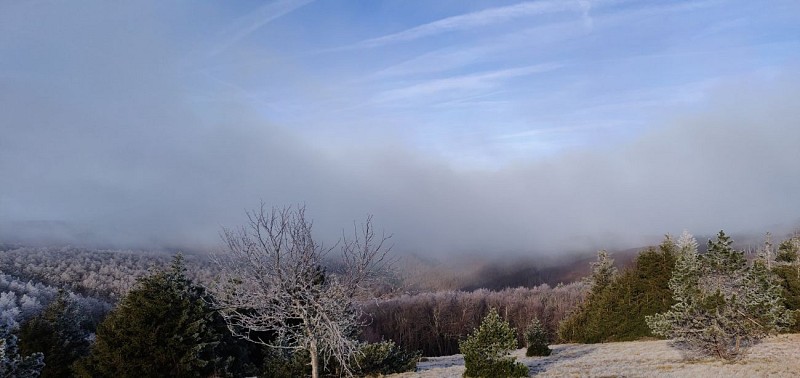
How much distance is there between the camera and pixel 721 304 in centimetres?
1727

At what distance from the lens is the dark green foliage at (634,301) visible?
1315 inches

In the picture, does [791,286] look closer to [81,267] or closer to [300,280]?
[300,280]

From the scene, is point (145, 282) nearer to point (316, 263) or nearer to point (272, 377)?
point (272, 377)

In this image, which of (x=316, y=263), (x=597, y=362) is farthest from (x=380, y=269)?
(x=597, y=362)

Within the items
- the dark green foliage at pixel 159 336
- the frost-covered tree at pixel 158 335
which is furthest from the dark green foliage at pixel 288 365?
the frost-covered tree at pixel 158 335

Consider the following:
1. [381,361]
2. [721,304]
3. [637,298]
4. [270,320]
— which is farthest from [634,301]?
[270,320]

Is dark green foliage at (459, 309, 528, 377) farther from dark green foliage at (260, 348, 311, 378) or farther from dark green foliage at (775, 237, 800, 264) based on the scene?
dark green foliage at (775, 237, 800, 264)

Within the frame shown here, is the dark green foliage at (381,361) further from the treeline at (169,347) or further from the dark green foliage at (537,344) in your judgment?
the dark green foliage at (537,344)

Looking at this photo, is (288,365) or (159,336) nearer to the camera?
(288,365)

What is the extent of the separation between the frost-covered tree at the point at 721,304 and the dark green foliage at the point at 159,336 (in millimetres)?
18161

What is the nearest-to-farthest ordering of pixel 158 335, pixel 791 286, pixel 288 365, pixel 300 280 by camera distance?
1. pixel 300 280
2. pixel 288 365
3. pixel 158 335
4. pixel 791 286

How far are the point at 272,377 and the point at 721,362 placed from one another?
1670 centimetres

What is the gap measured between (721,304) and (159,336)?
2137 cm

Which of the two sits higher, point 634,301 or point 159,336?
point 159,336
